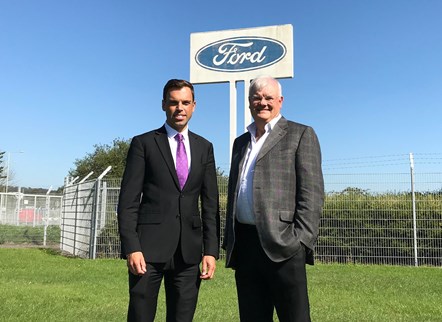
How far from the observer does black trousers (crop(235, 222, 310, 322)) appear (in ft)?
7.91

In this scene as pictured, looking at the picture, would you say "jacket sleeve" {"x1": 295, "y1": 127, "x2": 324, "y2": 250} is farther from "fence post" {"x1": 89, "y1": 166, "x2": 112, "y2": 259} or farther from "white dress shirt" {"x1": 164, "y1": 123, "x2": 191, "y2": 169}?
"fence post" {"x1": 89, "y1": 166, "x2": 112, "y2": 259}

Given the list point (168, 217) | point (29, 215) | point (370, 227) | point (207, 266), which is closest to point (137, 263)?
point (168, 217)

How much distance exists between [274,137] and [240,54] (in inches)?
389

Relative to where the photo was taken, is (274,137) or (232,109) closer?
(274,137)

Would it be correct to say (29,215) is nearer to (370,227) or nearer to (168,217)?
(370,227)

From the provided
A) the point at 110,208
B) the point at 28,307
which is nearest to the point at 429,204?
the point at 110,208

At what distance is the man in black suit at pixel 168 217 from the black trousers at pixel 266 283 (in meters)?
0.23

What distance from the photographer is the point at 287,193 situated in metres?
2.47

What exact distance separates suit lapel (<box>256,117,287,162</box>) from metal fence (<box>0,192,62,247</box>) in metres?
15.9

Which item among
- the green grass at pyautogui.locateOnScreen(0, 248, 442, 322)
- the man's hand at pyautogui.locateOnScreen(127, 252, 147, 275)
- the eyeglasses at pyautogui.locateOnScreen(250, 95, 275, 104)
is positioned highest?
the eyeglasses at pyautogui.locateOnScreen(250, 95, 275, 104)

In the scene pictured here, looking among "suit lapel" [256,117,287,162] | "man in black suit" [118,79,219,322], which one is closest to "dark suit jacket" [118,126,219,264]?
"man in black suit" [118,79,219,322]

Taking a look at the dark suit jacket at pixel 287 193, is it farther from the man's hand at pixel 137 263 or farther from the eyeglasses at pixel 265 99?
the man's hand at pixel 137 263

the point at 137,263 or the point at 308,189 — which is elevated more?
the point at 308,189

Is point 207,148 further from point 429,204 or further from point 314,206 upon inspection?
point 429,204
